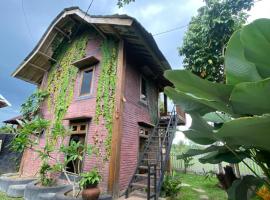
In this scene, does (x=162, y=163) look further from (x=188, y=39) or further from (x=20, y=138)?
(x=188, y=39)

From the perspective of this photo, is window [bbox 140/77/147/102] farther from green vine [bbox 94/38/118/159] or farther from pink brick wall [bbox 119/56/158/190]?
green vine [bbox 94/38/118/159]

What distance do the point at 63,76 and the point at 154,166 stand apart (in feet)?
18.5

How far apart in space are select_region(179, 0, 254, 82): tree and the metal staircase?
2172 mm

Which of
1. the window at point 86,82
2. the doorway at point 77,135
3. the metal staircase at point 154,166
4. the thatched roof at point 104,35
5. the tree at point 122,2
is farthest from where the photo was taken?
the window at point 86,82

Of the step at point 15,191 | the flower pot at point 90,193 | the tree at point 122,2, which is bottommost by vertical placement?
the step at point 15,191

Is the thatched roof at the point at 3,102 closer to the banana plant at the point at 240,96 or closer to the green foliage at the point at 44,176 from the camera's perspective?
the green foliage at the point at 44,176

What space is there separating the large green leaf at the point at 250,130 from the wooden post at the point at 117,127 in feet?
17.1

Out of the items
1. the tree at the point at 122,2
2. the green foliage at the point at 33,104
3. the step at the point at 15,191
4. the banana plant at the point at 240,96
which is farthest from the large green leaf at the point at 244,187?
the green foliage at the point at 33,104

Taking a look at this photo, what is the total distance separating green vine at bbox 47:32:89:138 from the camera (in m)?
7.65

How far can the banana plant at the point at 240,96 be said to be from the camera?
0.63 m

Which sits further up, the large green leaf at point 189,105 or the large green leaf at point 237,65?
the large green leaf at point 237,65

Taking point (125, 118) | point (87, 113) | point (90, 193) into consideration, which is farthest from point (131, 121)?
point (90, 193)

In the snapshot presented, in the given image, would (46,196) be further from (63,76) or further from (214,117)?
(214,117)

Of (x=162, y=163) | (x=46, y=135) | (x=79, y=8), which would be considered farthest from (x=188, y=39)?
(x=46, y=135)
